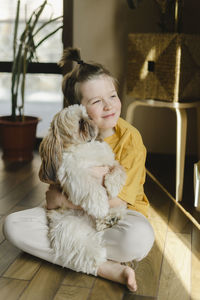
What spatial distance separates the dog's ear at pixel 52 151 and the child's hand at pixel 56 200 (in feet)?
0.63

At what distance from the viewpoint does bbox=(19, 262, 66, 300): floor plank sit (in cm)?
142

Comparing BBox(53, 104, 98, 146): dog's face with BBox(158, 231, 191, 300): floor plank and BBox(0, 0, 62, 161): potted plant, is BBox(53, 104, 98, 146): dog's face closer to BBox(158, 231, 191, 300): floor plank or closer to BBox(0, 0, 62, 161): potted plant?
BBox(158, 231, 191, 300): floor plank

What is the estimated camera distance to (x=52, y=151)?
139cm

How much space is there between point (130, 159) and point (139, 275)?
1.50 feet

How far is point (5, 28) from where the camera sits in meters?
3.60

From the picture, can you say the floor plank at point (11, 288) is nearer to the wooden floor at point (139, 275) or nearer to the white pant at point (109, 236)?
the wooden floor at point (139, 275)

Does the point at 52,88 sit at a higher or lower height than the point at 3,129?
higher

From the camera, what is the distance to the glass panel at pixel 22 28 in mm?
3510

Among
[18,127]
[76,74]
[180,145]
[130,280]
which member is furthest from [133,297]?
[18,127]

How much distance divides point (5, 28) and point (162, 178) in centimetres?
196

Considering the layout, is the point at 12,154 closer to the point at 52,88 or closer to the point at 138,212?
the point at 52,88

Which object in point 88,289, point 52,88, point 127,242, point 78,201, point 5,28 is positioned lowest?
point 88,289

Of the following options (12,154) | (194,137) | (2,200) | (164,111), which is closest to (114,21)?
(164,111)

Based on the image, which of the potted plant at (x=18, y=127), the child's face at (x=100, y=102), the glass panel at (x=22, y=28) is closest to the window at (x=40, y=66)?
the glass panel at (x=22, y=28)
